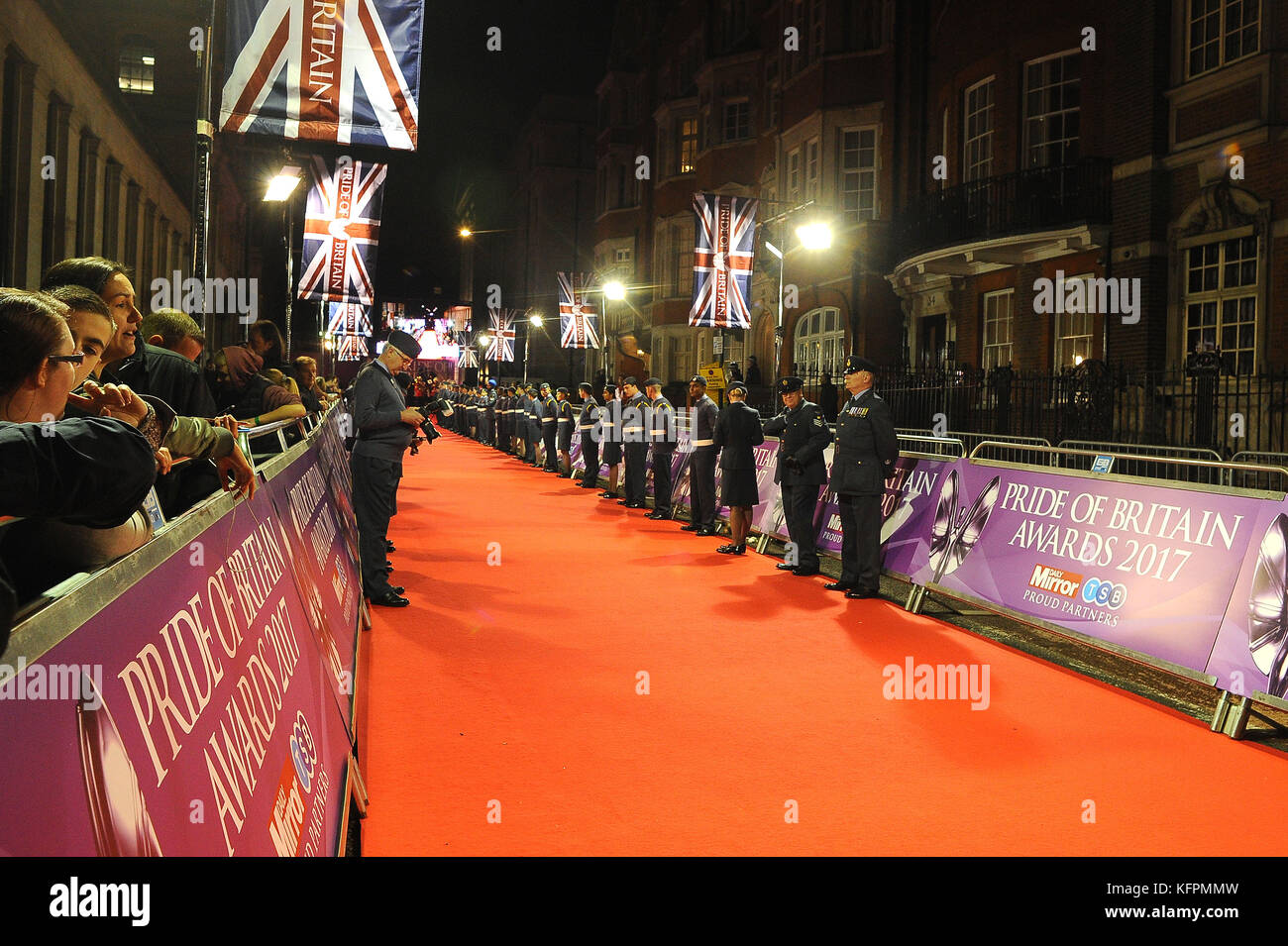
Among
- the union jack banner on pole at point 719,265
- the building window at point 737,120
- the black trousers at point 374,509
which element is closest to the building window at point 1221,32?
the union jack banner on pole at point 719,265

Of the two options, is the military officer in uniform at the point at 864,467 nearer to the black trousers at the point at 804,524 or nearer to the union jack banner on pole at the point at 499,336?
the black trousers at the point at 804,524

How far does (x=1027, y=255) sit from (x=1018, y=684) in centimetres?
1677

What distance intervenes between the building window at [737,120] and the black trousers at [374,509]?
31.3m

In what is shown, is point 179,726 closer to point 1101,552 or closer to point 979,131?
point 1101,552

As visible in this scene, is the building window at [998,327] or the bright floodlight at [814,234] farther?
the building window at [998,327]

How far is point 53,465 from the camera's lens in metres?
1.91

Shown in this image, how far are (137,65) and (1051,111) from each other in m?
24.9

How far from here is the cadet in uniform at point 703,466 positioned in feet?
50.8

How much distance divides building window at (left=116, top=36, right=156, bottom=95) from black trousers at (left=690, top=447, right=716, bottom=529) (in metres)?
23.0

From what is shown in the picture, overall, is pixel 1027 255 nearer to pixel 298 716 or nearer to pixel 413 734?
pixel 413 734

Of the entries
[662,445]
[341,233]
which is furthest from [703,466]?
[341,233]

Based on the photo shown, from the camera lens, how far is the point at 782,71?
32.4 meters

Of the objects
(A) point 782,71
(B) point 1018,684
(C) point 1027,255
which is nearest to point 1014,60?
(C) point 1027,255
